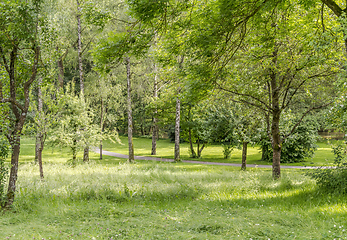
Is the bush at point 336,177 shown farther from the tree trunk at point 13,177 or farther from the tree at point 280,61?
the tree trunk at point 13,177

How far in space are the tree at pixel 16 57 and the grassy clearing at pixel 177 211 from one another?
1557mm

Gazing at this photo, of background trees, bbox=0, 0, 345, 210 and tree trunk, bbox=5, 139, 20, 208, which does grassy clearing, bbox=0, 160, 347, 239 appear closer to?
tree trunk, bbox=5, 139, 20, 208

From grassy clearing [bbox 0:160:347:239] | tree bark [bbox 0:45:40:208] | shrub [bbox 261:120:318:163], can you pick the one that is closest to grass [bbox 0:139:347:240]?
grassy clearing [bbox 0:160:347:239]

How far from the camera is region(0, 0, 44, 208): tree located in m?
6.48

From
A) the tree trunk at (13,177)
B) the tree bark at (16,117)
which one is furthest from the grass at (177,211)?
the tree bark at (16,117)

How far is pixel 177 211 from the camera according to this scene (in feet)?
21.5

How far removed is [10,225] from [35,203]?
1.67m

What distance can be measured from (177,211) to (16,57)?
617 centimetres

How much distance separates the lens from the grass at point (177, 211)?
4812mm

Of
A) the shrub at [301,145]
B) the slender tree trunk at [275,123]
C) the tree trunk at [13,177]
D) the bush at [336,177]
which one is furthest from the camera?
the shrub at [301,145]

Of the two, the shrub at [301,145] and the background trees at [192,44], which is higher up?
the background trees at [192,44]

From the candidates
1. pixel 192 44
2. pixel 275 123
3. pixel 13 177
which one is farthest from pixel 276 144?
pixel 13 177

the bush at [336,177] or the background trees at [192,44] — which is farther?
the bush at [336,177]

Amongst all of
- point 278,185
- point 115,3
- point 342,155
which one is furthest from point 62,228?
point 115,3
